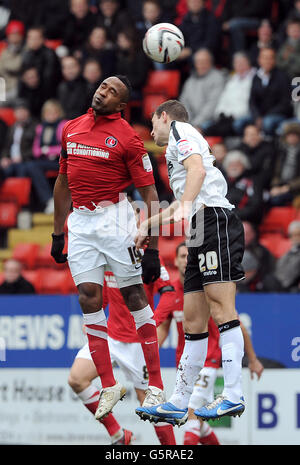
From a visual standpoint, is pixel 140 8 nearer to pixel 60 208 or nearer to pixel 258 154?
pixel 258 154

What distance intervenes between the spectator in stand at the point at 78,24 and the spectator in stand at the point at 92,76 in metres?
1.66

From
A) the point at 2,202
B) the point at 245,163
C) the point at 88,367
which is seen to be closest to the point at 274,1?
the point at 245,163

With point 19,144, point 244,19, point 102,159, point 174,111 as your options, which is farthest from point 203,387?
point 244,19

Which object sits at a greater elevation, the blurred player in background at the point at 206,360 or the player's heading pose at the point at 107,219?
the player's heading pose at the point at 107,219

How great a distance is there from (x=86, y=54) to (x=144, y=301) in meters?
9.07

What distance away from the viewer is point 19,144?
51.1 ft

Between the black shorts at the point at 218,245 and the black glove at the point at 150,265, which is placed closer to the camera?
the black shorts at the point at 218,245

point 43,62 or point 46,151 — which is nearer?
point 46,151

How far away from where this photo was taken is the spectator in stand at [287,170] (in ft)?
43.9

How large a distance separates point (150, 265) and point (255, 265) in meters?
4.56

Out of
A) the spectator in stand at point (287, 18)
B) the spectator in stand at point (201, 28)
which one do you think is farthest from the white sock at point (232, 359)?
the spectator in stand at point (201, 28)

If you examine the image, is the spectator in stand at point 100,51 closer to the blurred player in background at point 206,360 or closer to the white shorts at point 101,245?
the blurred player in background at point 206,360

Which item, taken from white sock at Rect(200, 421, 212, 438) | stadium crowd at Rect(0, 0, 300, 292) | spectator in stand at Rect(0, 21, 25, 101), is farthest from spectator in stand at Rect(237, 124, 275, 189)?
spectator in stand at Rect(0, 21, 25, 101)
